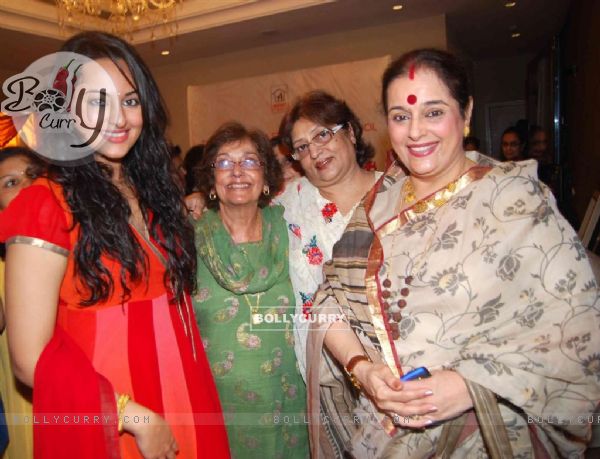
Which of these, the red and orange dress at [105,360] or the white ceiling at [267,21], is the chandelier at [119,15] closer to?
the white ceiling at [267,21]

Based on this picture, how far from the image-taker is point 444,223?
3.78 feet

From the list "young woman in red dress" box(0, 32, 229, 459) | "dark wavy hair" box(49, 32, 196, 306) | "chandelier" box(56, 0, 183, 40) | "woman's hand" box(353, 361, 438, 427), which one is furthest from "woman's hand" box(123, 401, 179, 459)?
"chandelier" box(56, 0, 183, 40)

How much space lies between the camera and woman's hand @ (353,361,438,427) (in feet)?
3.43

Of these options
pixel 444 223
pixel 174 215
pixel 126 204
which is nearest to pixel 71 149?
pixel 126 204

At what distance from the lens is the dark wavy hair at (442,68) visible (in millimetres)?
1158

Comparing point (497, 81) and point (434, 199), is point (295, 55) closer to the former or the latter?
point (497, 81)

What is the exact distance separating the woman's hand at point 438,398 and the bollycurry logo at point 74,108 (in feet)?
3.11

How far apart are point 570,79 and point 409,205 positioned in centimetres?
546

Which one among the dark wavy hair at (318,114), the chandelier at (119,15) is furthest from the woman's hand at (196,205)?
the chandelier at (119,15)

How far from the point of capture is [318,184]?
1.89m

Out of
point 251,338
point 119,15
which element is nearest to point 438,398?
point 251,338

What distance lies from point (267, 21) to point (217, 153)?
3.71 metres

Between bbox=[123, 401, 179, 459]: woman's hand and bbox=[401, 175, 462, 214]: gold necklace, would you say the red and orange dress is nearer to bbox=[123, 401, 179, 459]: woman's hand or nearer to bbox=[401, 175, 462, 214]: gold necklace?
bbox=[123, 401, 179, 459]: woman's hand

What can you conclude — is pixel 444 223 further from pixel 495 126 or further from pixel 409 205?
pixel 495 126
